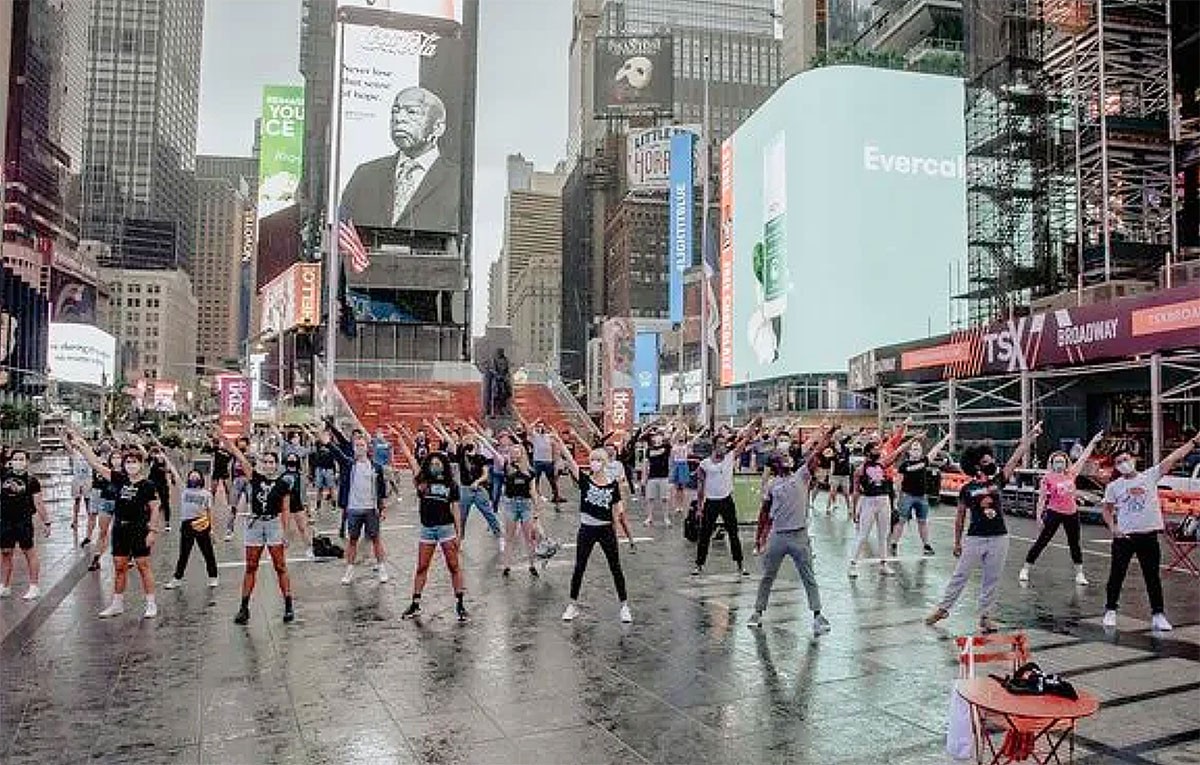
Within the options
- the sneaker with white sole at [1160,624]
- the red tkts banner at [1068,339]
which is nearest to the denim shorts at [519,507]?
the sneaker with white sole at [1160,624]

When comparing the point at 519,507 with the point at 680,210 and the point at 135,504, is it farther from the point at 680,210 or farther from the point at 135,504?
the point at 680,210

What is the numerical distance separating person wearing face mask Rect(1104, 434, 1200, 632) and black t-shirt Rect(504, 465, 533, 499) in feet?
22.4

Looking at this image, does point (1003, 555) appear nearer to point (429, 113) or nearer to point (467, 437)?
point (467, 437)

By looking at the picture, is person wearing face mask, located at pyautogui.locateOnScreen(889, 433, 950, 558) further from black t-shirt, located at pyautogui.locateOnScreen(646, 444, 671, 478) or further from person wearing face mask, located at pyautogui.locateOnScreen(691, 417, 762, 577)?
black t-shirt, located at pyautogui.locateOnScreen(646, 444, 671, 478)

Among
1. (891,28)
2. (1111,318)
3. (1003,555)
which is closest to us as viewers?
(1003,555)

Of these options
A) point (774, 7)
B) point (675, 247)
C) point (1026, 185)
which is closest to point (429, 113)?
point (675, 247)

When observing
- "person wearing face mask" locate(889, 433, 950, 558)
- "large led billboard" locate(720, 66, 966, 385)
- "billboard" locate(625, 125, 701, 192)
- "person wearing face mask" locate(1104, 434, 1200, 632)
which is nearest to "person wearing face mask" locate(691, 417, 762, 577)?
"person wearing face mask" locate(889, 433, 950, 558)

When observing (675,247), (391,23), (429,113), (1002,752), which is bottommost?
(1002,752)

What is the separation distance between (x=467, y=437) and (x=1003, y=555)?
7.98 m

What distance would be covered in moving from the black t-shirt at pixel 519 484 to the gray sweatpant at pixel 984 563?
5.51 meters

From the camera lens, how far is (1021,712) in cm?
465

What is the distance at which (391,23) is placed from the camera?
66312mm

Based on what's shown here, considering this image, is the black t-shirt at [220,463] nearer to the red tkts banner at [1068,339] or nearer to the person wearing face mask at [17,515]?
the person wearing face mask at [17,515]

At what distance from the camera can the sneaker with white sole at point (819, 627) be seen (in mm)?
8938
